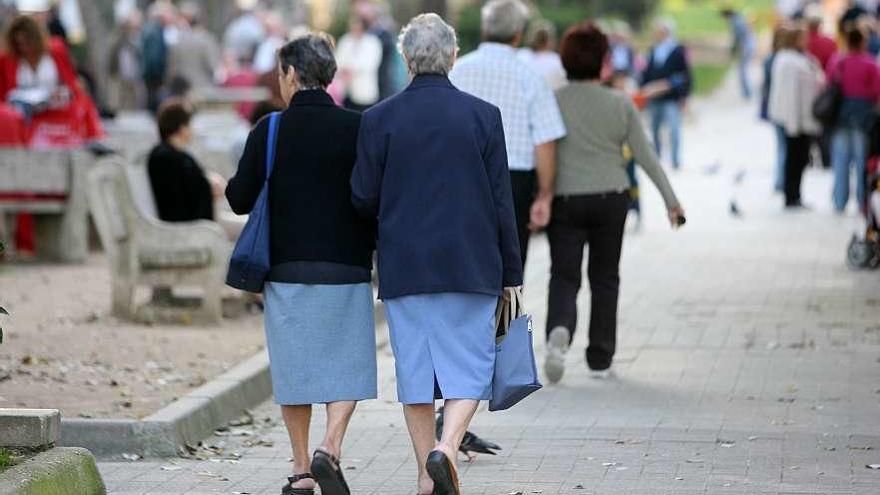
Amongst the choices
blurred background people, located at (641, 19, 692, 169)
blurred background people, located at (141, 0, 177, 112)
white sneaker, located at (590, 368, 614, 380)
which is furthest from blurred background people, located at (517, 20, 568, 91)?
blurred background people, located at (141, 0, 177, 112)

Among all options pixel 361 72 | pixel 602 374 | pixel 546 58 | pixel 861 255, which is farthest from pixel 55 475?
pixel 361 72

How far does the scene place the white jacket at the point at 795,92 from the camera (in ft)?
64.4

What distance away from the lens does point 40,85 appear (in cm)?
1545

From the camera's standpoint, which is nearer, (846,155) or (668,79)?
(846,155)

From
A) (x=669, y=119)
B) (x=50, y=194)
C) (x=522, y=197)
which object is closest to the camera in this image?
(x=522, y=197)

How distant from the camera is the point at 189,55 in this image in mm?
27172

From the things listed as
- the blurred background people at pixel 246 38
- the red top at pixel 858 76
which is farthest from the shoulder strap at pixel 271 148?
the blurred background people at pixel 246 38

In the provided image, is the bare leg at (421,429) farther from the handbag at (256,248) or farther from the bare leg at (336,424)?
the handbag at (256,248)

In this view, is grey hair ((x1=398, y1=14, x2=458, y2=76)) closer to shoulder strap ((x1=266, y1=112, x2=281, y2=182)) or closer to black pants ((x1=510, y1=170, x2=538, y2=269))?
shoulder strap ((x1=266, y1=112, x2=281, y2=182))

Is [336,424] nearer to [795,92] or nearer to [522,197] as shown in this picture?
[522,197]

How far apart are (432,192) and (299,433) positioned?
109cm

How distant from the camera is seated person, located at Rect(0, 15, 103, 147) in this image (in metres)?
15.3

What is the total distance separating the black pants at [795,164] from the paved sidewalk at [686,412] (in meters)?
3.97

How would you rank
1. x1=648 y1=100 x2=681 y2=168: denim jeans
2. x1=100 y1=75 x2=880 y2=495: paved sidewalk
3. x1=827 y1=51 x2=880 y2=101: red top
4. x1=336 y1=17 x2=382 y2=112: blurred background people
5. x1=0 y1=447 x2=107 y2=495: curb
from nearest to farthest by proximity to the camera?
x1=0 y1=447 x2=107 y2=495: curb, x1=100 y1=75 x2=880 y2=495: paved sidewalk, x1=827 y1=51 x2=880 y2=101: red top, x1=336 y1=17 x2=382 y2=112: blurred background people, x1=648 y1=100 x2=681 y2=168: denim jeans
